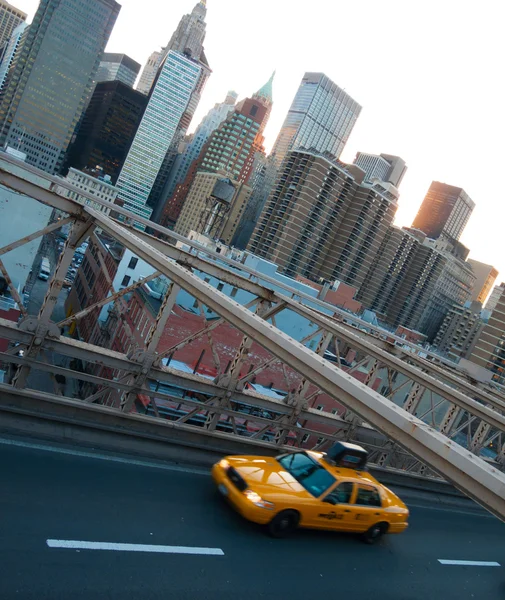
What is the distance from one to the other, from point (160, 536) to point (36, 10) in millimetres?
203646

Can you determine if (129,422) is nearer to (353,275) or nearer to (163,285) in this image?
(163,285)

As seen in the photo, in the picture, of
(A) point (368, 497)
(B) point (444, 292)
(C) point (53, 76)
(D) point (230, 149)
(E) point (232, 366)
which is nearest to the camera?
(A) point (368, 497)

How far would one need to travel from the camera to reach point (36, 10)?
165 meters

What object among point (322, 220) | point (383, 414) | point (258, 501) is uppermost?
point (322, 220)

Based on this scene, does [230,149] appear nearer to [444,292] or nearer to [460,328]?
[444,292]

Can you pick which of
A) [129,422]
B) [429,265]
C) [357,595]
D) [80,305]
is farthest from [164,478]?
[429,265]

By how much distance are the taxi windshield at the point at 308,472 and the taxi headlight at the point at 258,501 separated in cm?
95

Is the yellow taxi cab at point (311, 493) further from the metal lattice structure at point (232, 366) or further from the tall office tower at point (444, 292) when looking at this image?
the tall office tower at point (444, 292)

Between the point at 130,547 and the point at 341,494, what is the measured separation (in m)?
3.78

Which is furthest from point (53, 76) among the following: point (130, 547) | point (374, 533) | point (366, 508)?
point (130, 547)

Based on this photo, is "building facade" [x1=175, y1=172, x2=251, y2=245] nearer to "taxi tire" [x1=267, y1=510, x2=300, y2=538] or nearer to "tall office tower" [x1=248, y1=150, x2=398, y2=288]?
"tall office tower" [x1=248, y1=150, x2=398, y2=288]

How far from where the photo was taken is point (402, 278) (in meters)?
140

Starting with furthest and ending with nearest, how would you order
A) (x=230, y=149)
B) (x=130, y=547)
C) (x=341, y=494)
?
(x=230, y=149) → (x=341, y=494) → (x=130, y=547)

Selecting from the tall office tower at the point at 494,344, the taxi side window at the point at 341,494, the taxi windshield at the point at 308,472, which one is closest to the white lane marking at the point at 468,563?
the taxi side window at the point at 341,494
